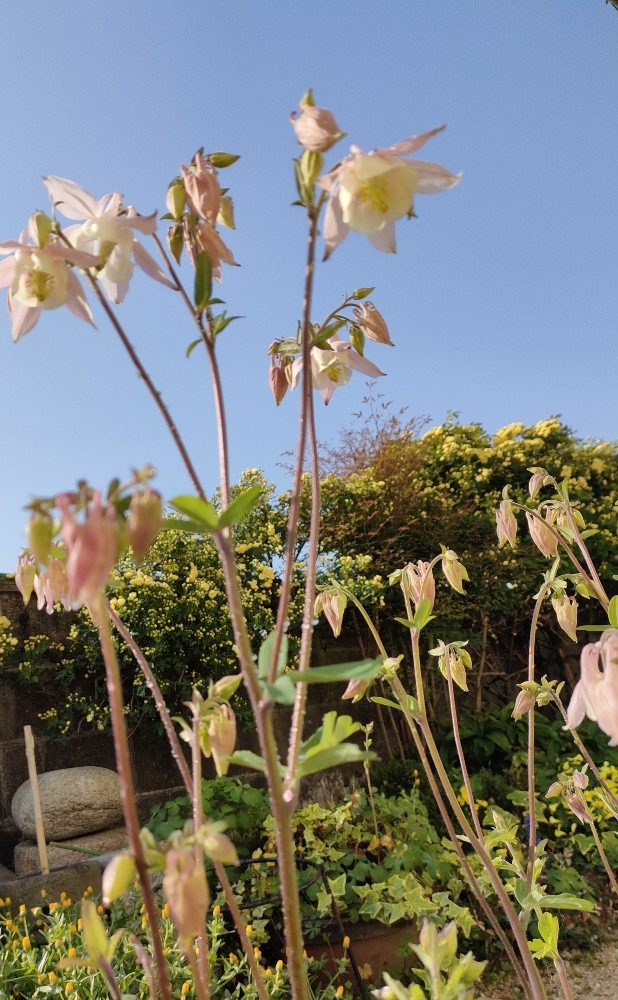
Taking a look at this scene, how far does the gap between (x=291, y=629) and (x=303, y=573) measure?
401 millimetres

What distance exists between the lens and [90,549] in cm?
55

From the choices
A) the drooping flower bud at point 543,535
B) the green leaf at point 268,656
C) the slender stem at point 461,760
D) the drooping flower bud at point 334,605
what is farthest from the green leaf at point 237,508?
the drooping flower bud at point 543,535

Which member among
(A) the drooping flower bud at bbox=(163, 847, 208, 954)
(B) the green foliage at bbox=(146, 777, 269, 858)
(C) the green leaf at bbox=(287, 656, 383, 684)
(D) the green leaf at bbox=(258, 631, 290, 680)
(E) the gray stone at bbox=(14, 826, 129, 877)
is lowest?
(E) the gray stone at bbox=(14, 826, 129, 877)

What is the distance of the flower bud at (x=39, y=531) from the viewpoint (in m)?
0.62

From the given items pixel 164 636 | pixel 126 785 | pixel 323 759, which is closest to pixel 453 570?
pixel 323 759

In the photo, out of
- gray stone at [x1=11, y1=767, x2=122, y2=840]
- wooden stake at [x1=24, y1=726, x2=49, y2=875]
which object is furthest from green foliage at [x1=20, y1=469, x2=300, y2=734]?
wooden stake at [x1=24, y1=726, x2=49, y2=875]

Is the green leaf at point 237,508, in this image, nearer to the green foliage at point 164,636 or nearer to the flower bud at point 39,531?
the flower bud at point 39,531

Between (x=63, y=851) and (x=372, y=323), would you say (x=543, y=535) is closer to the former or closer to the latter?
(x=372, y=323)

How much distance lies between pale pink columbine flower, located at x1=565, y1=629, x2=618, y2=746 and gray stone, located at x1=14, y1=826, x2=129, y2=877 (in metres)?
3.28

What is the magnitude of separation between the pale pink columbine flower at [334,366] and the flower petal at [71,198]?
0.36 metres

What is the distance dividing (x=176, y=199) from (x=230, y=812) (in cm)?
326

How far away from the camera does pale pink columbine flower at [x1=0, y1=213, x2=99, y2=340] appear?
2.57 ft

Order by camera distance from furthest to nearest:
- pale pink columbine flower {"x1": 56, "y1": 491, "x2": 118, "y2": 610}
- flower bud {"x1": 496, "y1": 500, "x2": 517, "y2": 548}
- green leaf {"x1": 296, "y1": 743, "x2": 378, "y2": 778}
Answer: flower bud {"x1": 496, "y1": 500, "x2": 517, "y2": 548} < green leaf {"x1": 296, "y1": 743, "x2": 378, "y2": 778} < pale pink columbine flower {"x1": 56, "y1": 491, "x2": 118, "y2": 610}

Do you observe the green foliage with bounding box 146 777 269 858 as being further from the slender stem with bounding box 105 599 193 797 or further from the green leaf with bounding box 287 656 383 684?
the green leaf with bounding box 287 656 383 684
